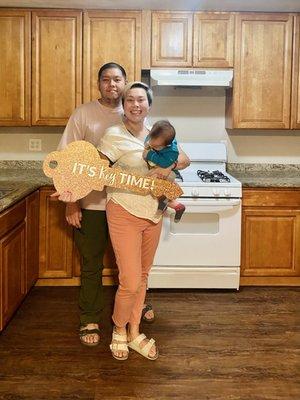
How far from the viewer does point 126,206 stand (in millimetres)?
2164

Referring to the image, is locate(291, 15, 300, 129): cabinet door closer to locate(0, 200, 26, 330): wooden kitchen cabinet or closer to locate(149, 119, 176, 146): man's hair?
locate(149, 119, 176, 146): man's hair

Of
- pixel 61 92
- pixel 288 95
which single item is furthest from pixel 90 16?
pixel 288 95

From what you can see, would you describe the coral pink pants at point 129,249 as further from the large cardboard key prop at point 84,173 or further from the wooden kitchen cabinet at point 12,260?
the wooden kitchen cabinet at point 12,260

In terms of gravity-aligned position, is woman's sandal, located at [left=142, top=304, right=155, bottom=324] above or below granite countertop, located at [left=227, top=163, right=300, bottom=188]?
below

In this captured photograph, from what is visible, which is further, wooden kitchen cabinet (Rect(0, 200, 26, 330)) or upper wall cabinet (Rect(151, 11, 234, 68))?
upper wall cabinet (Rect(151, 11, 234, 68))

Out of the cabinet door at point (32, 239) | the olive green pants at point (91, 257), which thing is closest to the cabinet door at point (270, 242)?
the olive green pants at point (91, 257)

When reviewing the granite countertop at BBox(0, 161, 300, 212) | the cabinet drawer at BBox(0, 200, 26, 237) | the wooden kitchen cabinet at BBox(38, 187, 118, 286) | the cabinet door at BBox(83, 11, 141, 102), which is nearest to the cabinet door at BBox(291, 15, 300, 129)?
the granite countertop at BBox(0, 161, 300, 212)

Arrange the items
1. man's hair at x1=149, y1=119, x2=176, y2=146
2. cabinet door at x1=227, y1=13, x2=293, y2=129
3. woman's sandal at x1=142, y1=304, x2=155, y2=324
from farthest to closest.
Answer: cabinet door at x1=227, y1=13, x2=293, y2=129, woman's sandal at x1=142, y1=304, x2=155, y2=324, man's hair at x1=149, y1=119, x2=176, y2=146

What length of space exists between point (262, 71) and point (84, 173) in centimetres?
186

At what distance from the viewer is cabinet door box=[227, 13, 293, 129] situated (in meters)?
3.34

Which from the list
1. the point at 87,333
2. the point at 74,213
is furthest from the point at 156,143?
the point at 87,333

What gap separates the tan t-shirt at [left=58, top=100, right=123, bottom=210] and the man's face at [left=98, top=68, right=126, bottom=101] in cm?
9

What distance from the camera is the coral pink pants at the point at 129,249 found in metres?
2.18

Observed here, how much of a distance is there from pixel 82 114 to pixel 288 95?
5.51 ft
